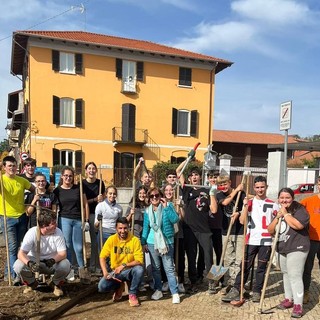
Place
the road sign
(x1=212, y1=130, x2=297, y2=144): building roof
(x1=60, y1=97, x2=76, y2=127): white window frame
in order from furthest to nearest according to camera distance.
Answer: (x1=212, y1=130, x2=297, y2=144): building roof
(x1=60, y1=97, x2=76, y2=127): white window frame
the road sign

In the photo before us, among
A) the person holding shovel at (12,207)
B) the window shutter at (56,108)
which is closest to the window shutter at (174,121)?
the window shutter at (56,108)

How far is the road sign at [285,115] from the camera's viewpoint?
688cm

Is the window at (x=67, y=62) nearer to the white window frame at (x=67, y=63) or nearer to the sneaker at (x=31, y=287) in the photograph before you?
the white window frame at (x=67, y=63)

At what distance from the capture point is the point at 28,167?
6047mm

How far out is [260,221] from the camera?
16.6 feet

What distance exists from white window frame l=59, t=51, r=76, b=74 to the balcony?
458 cm

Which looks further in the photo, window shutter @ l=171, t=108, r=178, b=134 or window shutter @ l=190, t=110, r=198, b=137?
window shutter @ l=190, t=110, r=198, b=137

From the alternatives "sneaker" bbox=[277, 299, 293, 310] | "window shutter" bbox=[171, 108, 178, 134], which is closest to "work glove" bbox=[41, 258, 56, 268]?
"sneaker" bbox=[277, 299, 293, 310]

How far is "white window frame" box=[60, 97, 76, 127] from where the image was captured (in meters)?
23.5

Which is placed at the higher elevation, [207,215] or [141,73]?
[141,73]

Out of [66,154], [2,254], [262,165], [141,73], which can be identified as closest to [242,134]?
[262,165]

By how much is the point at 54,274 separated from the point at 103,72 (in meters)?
20.6

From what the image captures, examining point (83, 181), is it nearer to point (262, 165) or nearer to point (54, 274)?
point (54, 274)

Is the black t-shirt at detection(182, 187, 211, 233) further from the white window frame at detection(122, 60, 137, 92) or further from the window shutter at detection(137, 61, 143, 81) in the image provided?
the window shutter at detection(137, 61, 143, 81)
